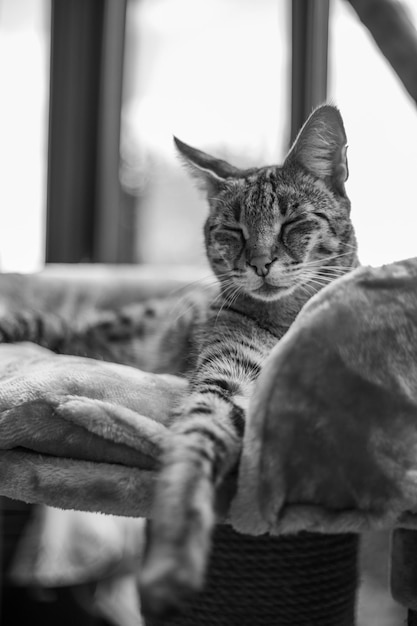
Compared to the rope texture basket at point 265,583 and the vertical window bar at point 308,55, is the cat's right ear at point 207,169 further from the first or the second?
the vertical window bar at point 308,55

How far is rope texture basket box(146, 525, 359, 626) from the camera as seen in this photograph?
1.08 m

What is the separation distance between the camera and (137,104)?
287 cm

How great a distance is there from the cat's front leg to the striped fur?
0.03 ft

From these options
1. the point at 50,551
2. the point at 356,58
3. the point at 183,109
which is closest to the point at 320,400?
the point at 50,551

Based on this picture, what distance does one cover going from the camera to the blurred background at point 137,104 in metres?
2.42

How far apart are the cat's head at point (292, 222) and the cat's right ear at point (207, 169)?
0.01 metres

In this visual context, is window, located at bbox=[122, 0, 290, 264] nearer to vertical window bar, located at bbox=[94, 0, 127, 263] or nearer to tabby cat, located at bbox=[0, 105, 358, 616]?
vertical window bar, located at bbox=[94, 0, 127, 263]

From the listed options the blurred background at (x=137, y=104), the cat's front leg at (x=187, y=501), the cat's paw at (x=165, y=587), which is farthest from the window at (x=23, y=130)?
the cat's paw at (x=165, y=587)

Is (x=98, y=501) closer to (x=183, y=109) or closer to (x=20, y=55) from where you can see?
(x=183, y=109)

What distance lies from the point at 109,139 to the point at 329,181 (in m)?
1.85

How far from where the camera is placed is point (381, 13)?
1126mm

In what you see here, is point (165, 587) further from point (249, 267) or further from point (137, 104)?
point (137, 104)

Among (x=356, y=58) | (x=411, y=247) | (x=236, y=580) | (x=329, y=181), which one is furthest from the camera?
(x=356, y=58)

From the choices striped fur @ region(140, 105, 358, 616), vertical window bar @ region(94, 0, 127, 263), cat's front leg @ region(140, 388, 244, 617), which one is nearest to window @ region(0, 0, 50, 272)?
vertical window bar @ region(94, 0, 127, 263)
